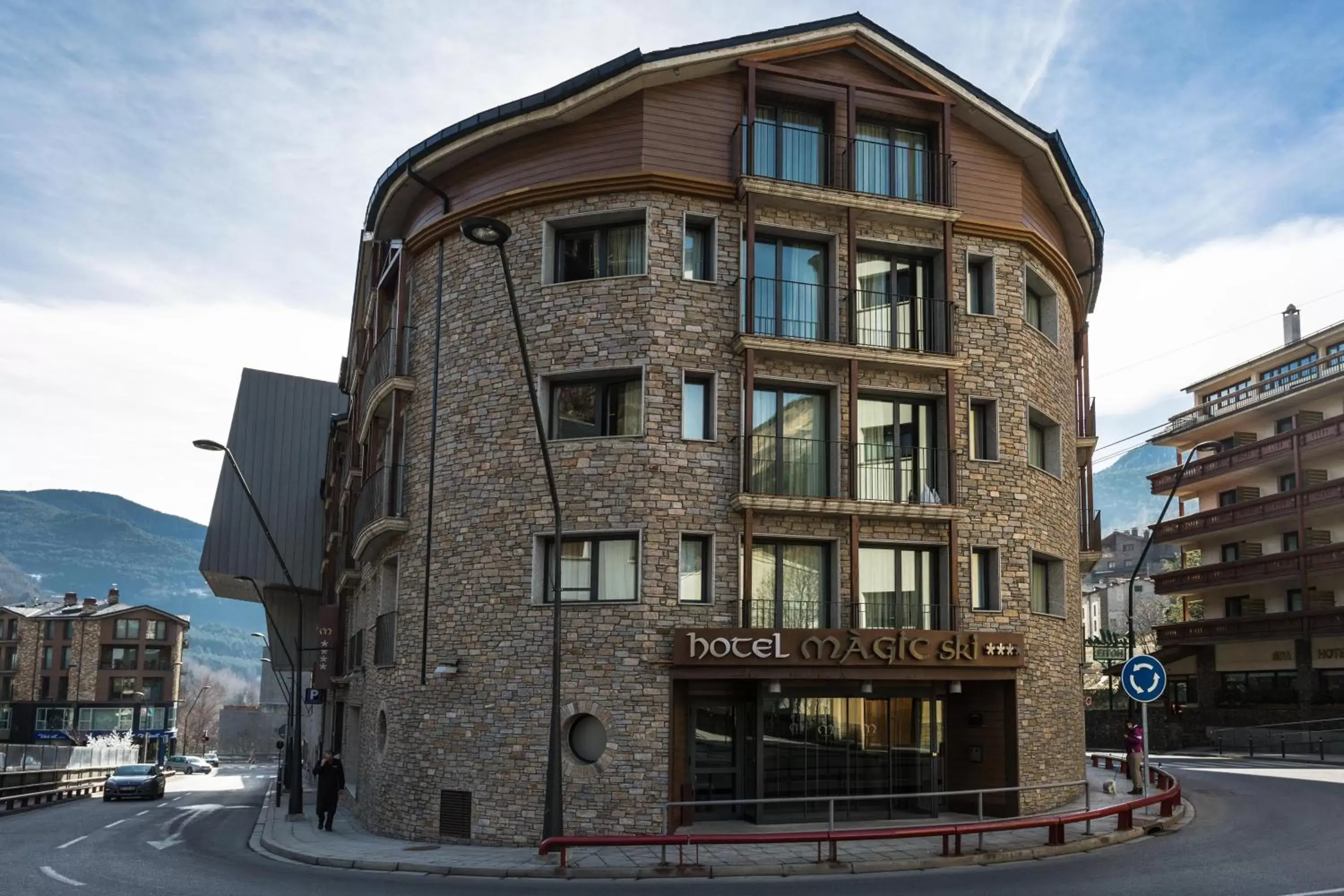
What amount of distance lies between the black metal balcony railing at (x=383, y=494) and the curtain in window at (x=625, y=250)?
6096 millimetres

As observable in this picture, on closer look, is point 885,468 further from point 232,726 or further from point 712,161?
point 232,726

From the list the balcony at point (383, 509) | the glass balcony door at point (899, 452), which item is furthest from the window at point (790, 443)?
the balcony at point (383, 509)

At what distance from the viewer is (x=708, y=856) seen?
725 inches

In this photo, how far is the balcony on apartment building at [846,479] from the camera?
22.0m

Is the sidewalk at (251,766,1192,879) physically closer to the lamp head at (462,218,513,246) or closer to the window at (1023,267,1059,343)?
the lamp head at (462,218,513,246)

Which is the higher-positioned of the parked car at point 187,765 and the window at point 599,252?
the window at point 599,252

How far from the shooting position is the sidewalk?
1719 centimetres

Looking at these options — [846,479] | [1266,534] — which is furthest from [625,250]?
[1266,534]

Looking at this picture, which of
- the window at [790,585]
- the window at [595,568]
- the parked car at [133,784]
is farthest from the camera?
the parked car at [133,784]

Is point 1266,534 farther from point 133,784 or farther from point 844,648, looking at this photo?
point 133,784

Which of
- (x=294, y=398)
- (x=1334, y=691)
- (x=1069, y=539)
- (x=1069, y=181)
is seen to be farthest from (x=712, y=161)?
(x=1334, y=691)

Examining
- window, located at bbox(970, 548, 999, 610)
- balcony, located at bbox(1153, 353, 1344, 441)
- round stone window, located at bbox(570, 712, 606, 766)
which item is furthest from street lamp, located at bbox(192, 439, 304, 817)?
balcony, located at bbox(1153, 353, 1344, 441)

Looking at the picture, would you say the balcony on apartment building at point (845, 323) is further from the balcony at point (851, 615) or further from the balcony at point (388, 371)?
the balcony at point (388, 371)

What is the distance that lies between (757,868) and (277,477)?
34779 millimetres
